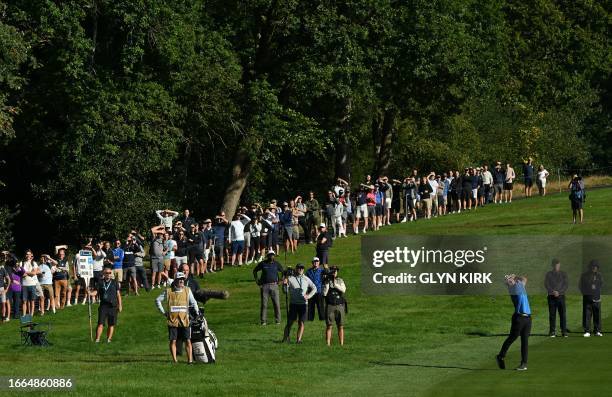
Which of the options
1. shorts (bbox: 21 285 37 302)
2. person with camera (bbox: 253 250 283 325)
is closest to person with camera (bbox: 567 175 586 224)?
person with camera (bbox: 253 250 283 325)

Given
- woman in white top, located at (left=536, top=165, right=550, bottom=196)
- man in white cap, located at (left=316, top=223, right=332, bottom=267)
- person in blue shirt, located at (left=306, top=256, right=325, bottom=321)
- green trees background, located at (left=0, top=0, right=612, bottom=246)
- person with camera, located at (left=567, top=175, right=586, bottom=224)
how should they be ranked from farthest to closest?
woman in white top, located at (left=536, top=165, right=550, bottom=196) < person with camera, located at (left=567, top=175, right=586, bottom=224) < green trees background, located at (left=0, top=0, right=612, bottom=246) < man in white cap, located at (left=316, top=223, right=332, bottom=267) < person in blue shirt, located at (left=306, top=256, right=325, bottom=321)

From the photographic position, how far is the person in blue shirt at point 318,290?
108 ft

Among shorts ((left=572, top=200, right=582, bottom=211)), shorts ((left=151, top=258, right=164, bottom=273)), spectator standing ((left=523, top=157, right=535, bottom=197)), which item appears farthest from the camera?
spectator standing ((left=523, top=157, right=535, bottom=197))

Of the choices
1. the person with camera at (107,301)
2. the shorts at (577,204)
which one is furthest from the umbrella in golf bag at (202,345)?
the shorts at (577,204)

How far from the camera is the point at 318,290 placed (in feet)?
110

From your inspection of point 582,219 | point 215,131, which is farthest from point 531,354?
point 215,131

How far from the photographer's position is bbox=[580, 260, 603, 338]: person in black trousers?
104 ft

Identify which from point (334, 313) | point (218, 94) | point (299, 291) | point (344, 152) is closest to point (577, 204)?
point (218, 94)

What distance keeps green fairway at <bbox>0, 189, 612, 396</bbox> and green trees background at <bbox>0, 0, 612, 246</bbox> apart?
302 inches

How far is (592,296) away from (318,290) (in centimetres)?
669

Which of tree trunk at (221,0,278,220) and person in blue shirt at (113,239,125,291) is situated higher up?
tree trunk at (221,0,278,220)

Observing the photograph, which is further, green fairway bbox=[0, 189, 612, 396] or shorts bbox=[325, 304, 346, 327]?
shorts bbox=[325, 304, 346, 327]

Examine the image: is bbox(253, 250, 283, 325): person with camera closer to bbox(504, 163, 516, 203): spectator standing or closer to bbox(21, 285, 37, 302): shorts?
bbox(21, 285, 37, 302): shorts

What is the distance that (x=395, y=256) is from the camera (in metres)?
40.5
